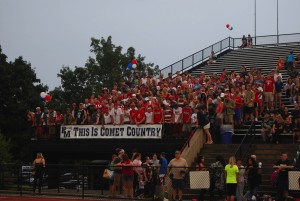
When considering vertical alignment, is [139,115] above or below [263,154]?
above

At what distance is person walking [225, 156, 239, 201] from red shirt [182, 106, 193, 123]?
7.03m

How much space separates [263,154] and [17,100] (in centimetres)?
3238

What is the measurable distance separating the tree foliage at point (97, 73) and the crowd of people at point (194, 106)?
3043 cm

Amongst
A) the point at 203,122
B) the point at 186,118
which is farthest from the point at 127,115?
the point at 203,122

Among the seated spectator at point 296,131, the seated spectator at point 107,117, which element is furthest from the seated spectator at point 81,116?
the seated spectator at point 296,131

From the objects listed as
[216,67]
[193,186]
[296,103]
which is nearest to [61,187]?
[193,186]

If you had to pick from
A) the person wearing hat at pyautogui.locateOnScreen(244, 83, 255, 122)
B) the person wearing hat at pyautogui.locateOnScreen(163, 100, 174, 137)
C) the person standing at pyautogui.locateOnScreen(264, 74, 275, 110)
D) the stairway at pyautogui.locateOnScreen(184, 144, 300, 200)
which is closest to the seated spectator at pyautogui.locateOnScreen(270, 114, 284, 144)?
the stairway at pyautogui.locateOnScreen(184, 144, 300, 200)

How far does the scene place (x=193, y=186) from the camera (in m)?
22.6

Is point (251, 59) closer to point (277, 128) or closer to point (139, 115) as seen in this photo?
point (139, 115)

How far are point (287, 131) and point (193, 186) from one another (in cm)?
564

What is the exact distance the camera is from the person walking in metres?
21.7

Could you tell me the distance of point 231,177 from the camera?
21.8 meters

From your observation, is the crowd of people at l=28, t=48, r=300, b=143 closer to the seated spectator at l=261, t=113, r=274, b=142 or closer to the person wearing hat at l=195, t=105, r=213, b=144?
the seated spectator at l=261, t=113, r=274, b=142

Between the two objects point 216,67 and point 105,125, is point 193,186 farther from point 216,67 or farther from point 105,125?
point 216,67
